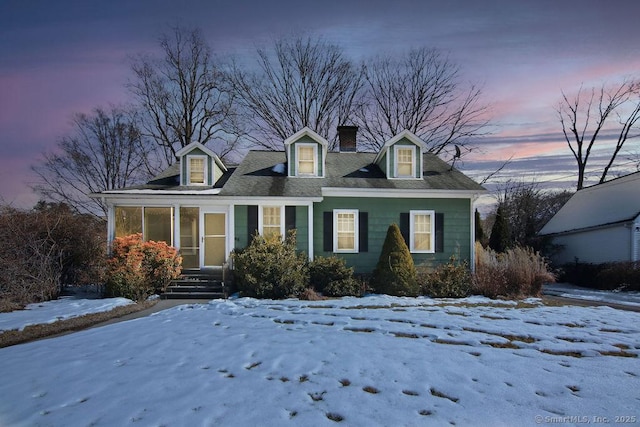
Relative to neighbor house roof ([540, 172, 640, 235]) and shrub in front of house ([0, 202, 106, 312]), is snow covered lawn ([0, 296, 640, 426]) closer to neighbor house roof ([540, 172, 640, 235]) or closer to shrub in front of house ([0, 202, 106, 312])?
shrub in front of house ([0, 202, 106, 312])

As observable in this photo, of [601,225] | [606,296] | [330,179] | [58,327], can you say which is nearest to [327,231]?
[330,179]

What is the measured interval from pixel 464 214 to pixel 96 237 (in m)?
13.7

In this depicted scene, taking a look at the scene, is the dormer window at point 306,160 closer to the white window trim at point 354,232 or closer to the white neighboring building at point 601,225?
the white window trim at point 354,232

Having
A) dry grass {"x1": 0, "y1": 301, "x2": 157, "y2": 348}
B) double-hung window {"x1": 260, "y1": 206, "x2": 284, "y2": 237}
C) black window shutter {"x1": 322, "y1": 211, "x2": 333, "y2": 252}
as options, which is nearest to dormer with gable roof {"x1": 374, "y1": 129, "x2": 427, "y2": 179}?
black window shutter {"x1": 322, "y1": 211, "x2": 333, "y2": 252}

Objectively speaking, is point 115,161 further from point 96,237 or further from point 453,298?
point 453,298

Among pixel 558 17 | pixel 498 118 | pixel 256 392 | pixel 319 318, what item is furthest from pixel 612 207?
pixel 256 392

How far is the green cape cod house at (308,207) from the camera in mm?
14836

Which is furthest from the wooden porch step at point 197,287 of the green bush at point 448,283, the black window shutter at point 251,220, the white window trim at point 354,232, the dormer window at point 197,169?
the green bush at point 448,283

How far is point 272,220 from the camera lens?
49.4 feet

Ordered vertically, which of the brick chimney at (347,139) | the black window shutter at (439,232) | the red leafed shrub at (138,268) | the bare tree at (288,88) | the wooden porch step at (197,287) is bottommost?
the wooden porch step at (197,287)

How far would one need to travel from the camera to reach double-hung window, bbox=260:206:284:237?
14.9 metres

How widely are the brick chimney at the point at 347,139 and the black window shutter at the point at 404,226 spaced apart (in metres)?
5.45

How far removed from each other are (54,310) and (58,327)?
2241 millimetres

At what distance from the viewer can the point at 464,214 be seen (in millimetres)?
16047
